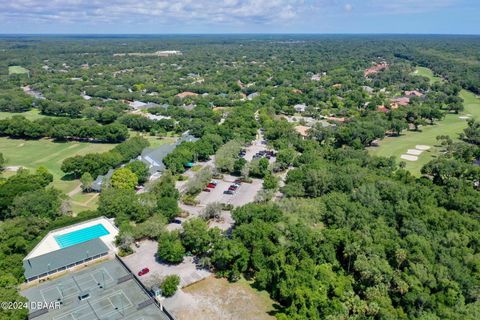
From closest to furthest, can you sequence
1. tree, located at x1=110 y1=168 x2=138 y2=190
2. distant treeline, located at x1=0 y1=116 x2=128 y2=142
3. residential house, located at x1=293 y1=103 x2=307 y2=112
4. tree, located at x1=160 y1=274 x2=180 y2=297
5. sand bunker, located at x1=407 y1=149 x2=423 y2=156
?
tree, located at x1=160 y1=274 x2=180 y2=297 < tree, located at x1=110 y1=168 x2=138 y2=190 < sand bunker, located at x1=407 y1=149 x2=423 y2=156 < distant treeline, located at x1=0 y1=116 x2=128 y2=142 < residential house, located at x1=293 y1=103 x2=307 y2=112

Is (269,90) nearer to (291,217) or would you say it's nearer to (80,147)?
(80,147)

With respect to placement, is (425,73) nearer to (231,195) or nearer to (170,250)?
(231,195)

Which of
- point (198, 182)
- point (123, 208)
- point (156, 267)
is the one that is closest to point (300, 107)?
point (198, 182)

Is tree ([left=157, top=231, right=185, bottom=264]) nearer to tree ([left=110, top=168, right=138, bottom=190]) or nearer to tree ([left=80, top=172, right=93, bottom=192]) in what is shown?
tree ([left=110, top=168, right=138, bottom=190])

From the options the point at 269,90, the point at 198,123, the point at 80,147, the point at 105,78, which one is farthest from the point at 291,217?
the point at 105,78

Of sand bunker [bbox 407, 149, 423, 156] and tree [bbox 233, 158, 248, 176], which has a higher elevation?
tree [bbox 233, 158, 248, 176]

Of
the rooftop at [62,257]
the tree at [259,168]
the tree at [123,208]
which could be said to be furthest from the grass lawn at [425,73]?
the rooftop at [62,257]

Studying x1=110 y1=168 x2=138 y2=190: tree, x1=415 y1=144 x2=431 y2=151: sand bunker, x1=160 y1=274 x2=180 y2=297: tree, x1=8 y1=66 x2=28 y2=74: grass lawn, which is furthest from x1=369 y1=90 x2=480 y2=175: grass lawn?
x1=8 y1=66 x2=28 y2=74: grass lawn
